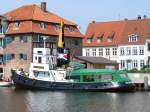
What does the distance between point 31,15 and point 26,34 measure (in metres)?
3.75

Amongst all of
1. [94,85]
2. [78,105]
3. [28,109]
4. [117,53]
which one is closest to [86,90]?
[94,85]

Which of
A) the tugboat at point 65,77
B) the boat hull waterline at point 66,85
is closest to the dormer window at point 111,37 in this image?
the tugboat at point 65,77

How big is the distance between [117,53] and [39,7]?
23.8 metres

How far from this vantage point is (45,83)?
7525 cm

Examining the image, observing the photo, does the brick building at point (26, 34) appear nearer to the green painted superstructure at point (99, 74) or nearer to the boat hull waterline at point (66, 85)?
the boat hull waterline at point (66, 85)

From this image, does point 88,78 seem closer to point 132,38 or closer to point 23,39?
point 23,39

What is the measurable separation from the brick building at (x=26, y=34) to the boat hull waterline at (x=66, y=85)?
40.0 feet

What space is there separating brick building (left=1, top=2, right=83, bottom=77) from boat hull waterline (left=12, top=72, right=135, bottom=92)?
12.2 m

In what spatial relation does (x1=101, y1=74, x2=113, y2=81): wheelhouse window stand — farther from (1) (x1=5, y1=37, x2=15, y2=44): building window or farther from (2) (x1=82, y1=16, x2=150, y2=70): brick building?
(2) (x1=82, y1=16, x2=150, y2=70): brick building

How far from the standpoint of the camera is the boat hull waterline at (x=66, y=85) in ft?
236

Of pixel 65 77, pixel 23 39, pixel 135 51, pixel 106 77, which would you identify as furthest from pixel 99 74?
pixel 135 51

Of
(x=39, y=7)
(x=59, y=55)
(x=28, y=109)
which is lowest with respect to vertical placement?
(x=28, y=109)

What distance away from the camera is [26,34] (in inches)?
3595

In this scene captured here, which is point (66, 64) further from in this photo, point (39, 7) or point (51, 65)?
point (39, 7)
